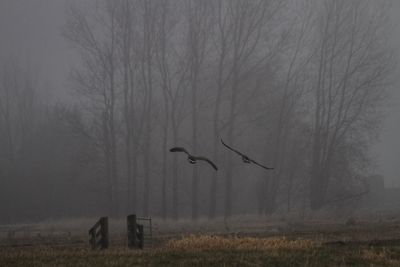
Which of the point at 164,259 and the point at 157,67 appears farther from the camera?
the point at 157,67

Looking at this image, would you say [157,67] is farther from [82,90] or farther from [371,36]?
[371,36]

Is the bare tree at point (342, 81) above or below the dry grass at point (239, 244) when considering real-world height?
above

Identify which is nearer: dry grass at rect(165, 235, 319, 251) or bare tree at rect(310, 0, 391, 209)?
dry grass at rect(165, 235, 319, 251)

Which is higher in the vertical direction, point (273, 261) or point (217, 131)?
point (217, 131)

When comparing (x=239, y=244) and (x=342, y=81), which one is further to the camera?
(x=342, y=81)

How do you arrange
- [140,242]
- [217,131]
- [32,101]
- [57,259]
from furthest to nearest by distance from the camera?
[32,101] < [217,131] < [140,242] < [57,259]

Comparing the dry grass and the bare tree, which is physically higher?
the bare tree

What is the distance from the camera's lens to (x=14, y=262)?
13.1m

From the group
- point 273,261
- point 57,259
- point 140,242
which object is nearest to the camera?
point 273,261

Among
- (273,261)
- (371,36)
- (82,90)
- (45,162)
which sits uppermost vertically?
(371,36)

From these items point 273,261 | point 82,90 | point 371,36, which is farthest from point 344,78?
point 273,261

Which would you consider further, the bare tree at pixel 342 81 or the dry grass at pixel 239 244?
the bare tree at pixel 342 81

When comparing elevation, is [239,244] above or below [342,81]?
below

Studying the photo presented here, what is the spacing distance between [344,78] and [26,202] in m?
27.7
